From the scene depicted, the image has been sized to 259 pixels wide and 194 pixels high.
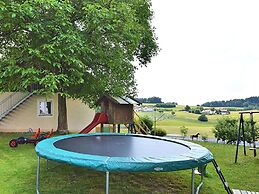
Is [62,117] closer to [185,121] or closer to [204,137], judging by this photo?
[185,121]

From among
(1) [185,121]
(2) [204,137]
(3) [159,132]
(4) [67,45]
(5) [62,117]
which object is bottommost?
(2) [204,137]

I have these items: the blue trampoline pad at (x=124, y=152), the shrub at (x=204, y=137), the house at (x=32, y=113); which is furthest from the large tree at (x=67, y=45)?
the shrub at (x=204, y=137)

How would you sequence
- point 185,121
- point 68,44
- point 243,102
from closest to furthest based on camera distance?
point 68,44
point 243,102
point 185,121

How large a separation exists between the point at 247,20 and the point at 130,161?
21.8ft

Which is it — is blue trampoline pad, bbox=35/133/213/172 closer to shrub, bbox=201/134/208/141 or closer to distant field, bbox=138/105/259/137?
distant field, bbox=138/105/259/137

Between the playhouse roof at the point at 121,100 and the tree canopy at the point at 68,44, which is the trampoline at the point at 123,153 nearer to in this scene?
the playhouse roof at the point at 121,100

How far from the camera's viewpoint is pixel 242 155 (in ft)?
28.7

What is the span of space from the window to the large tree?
2038 millimetres

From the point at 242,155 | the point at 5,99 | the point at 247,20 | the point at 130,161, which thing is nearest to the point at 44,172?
the point at 130,161

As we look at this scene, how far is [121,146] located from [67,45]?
13.4 ft

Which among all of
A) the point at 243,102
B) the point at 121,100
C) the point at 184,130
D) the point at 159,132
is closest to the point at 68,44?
the point at 121,100

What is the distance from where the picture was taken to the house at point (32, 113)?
40.8ft

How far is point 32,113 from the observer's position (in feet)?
42.3

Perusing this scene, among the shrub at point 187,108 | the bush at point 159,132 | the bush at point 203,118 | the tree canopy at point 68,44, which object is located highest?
the tree canopy at point 68,44
